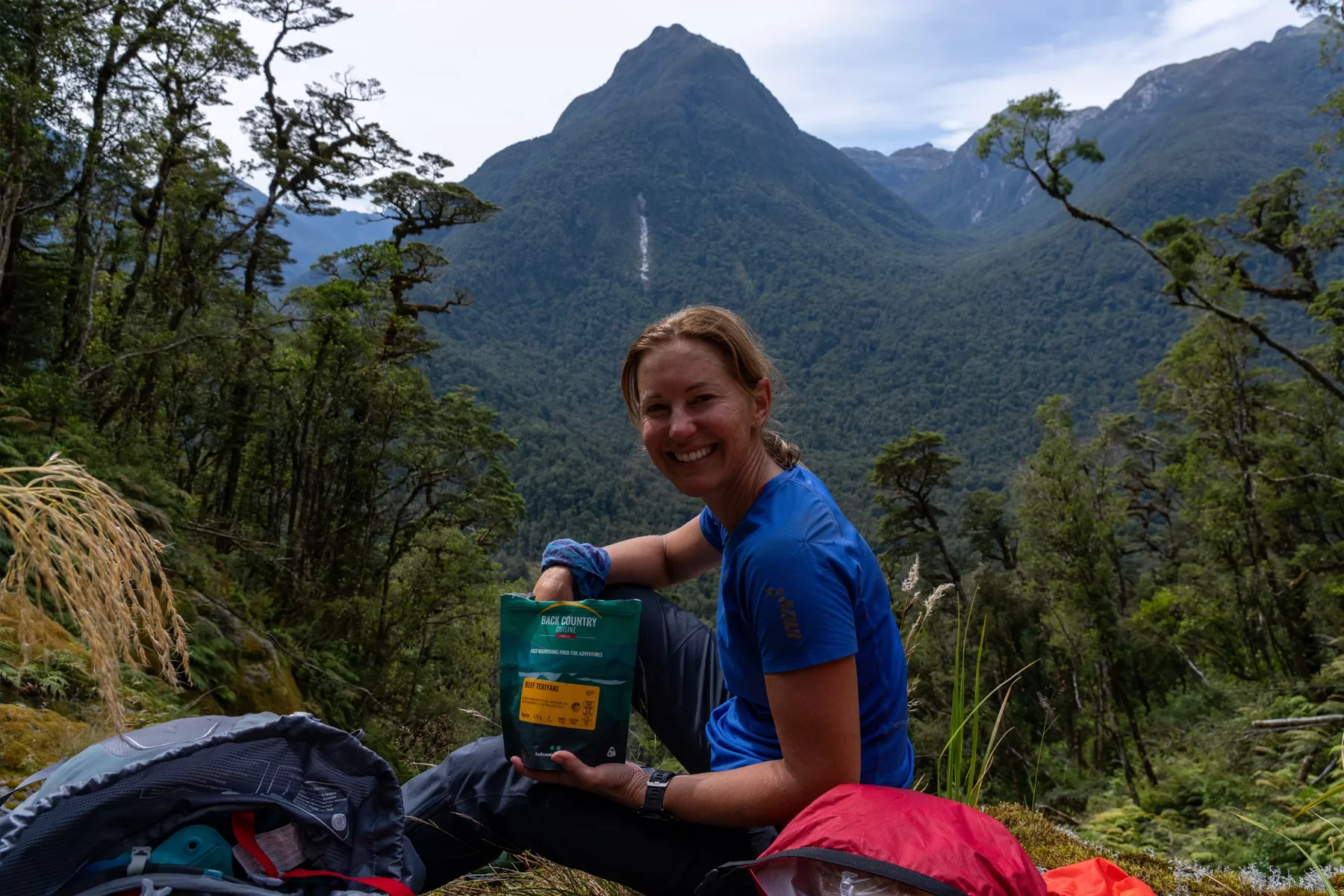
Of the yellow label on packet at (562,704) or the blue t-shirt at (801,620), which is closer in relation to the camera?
the blue t-shirt at (801,620)

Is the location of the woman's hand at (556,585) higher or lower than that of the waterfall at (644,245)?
lower

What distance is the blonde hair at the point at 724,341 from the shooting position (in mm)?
1541

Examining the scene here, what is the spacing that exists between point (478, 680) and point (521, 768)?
19915 millimetres

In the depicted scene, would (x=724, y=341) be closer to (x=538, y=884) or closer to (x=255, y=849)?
(x=255, y=849)

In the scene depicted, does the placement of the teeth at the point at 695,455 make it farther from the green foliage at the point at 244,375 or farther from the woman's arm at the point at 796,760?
the green foliage at the point at 244,375

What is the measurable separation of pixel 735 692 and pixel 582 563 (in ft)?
1.87

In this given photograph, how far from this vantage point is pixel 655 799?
144 cm

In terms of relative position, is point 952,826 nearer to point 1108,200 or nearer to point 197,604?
point 197,604

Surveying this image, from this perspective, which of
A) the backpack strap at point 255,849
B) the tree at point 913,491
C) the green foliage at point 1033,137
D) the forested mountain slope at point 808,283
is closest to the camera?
the backpack strap at point 255,849

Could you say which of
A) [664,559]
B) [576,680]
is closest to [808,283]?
[664,559]

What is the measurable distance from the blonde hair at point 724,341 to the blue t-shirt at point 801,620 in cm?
20

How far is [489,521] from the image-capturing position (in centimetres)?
1727

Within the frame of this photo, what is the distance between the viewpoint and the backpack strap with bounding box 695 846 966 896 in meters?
0.99

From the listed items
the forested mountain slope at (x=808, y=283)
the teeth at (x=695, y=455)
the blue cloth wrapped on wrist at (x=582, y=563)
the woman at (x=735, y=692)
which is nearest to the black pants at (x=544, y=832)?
the woman at (x=735, y=692)
